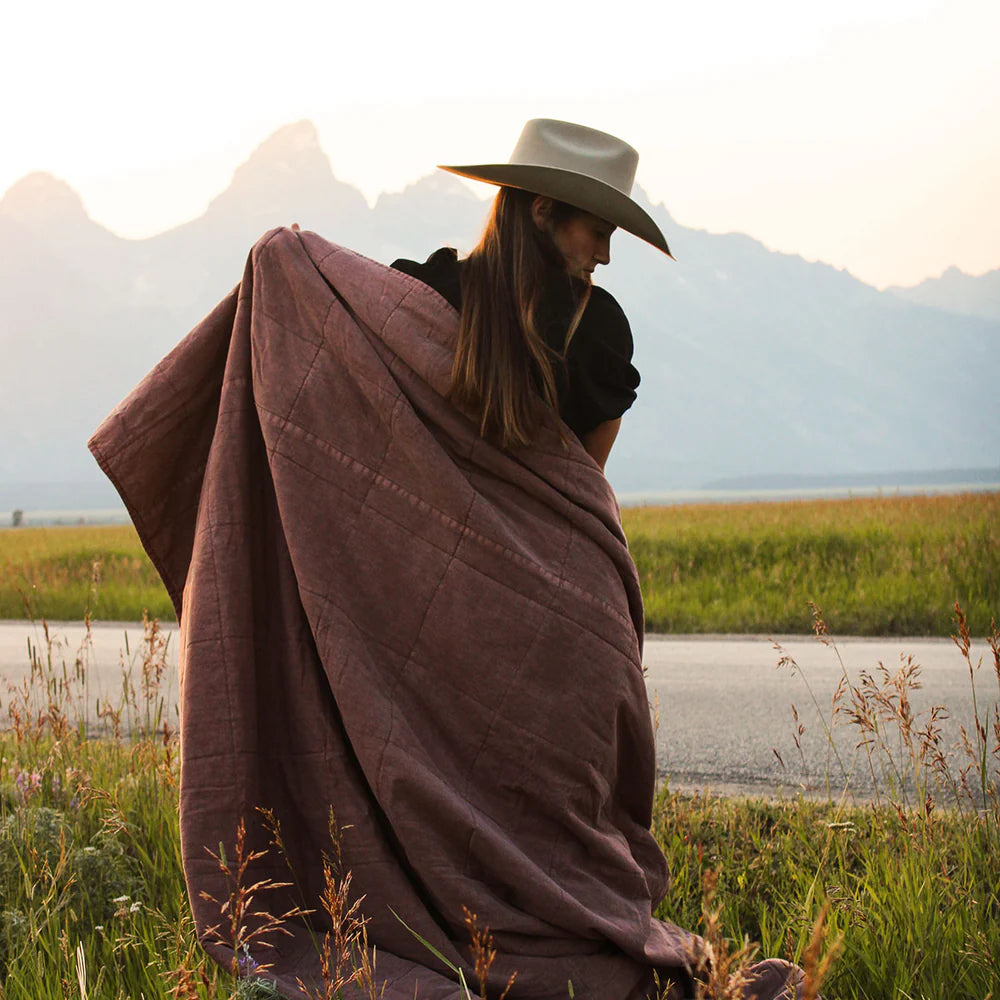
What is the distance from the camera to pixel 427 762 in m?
2.38

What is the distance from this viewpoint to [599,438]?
264 cm

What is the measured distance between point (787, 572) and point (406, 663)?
807 cm

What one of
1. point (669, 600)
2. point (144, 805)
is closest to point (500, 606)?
point (144, 805)

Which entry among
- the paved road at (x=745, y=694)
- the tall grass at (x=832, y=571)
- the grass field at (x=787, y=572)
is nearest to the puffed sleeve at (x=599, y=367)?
the paved road at (x=745, y=694)

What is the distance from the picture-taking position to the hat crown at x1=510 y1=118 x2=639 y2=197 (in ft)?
8.38

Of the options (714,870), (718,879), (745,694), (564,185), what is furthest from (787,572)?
(564,185)

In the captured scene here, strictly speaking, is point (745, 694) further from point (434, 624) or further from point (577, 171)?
point (577, 171)

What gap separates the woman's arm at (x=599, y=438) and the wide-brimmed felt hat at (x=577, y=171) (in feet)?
1.38

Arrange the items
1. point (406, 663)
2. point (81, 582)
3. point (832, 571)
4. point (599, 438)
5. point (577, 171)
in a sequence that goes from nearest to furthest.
A: point (406, 663), point (577, 171), point (599, 438), point (832, 571), point (81, 582)

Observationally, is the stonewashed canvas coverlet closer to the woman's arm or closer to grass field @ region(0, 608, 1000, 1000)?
the woman's arm

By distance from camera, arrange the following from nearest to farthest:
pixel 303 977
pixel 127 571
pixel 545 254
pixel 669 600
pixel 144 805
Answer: pixel 303 977 → pixel 545 254 → pixel 144 805 → pixel 669 600 → pixel 127 571

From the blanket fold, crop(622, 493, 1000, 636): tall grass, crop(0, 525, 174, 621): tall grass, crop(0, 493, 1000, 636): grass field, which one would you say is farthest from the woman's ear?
crop(0, 525, 174, 621): tall grass

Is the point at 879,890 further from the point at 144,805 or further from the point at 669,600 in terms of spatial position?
the point at 669,600

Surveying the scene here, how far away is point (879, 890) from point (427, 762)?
1147 mm
